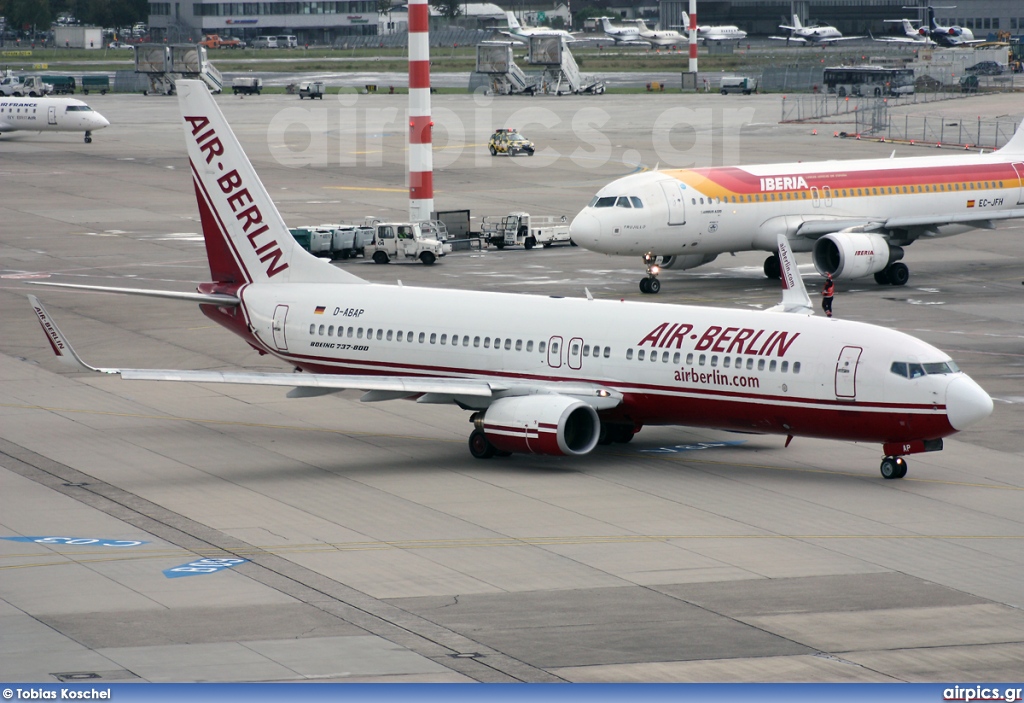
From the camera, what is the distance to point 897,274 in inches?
2549

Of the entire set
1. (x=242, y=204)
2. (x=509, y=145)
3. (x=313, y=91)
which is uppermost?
(x=313, y=91)

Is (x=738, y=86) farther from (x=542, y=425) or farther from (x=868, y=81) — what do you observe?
(x=542, y=425)

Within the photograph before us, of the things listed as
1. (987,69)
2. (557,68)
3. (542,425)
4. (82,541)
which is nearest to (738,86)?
(557,68)

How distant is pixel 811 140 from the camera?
125 m

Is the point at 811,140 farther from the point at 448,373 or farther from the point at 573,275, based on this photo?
the point at 448,373

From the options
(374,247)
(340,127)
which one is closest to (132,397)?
(374,247)

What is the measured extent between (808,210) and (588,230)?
10.2 m

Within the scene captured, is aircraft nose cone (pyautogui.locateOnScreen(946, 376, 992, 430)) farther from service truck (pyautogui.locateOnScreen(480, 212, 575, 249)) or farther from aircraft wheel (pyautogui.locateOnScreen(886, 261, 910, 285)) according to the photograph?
service truck (pyautogui.locateOnScreen(480, 212, 575, 249))

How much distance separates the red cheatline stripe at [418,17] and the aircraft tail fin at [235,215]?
1080 inches

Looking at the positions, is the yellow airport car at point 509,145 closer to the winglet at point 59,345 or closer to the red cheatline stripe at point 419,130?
the red cheatline stripe at point 419,130

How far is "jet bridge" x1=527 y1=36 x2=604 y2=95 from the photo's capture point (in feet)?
585

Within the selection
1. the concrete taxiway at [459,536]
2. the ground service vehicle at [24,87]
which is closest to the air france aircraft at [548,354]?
the concrete taxiway at [459,536]

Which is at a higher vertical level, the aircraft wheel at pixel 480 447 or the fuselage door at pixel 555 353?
the fuselage door at pixel 555 353

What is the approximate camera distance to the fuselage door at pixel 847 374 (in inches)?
1341
